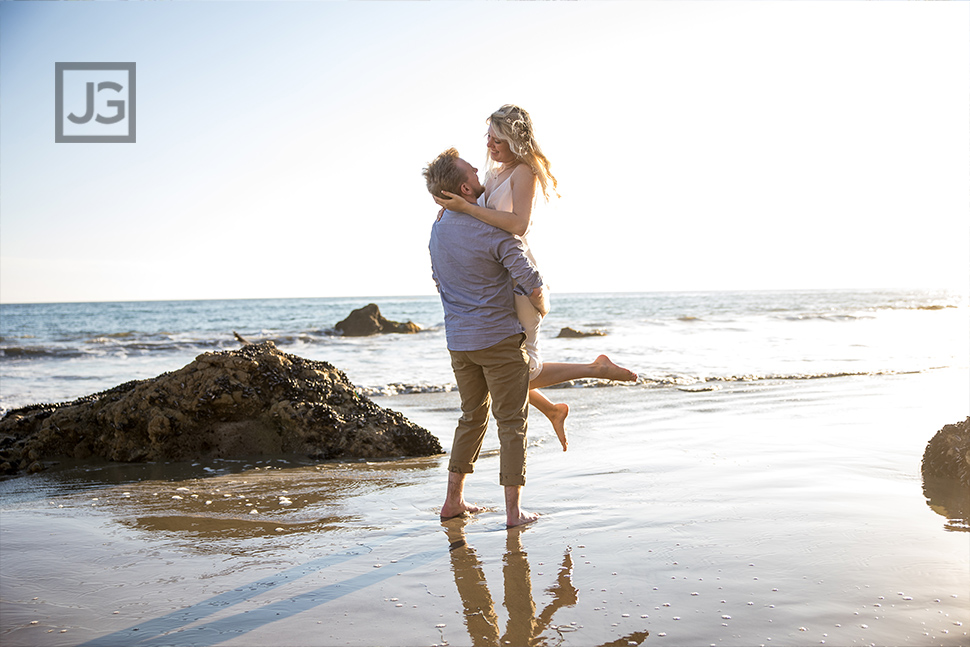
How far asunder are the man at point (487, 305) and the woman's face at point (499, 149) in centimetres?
14

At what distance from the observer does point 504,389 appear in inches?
134

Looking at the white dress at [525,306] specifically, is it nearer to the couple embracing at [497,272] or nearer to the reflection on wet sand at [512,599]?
the couple embracing at [497,272]

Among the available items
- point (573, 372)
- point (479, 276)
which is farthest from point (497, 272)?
point (573, 372)

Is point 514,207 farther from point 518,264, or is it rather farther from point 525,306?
point 525,306

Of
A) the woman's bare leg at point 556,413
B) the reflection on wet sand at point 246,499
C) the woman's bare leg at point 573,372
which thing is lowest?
the reflection on wet sand at point 246,499

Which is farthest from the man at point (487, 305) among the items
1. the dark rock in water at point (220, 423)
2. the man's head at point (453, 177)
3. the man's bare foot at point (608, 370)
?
the dark rock in water at point (220, 423)

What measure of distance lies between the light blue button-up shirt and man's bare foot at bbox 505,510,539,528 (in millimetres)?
818

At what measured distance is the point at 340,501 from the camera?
3795 millimetres

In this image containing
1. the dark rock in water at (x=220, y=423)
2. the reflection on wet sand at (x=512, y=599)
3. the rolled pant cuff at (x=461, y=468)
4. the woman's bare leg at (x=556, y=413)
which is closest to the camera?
the reflection on wet sand at (x=512, y=599)

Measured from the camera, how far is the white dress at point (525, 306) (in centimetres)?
334

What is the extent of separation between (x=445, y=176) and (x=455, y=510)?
1652 millimetres

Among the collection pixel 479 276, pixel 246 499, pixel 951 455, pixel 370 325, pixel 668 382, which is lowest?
pixel 246 499

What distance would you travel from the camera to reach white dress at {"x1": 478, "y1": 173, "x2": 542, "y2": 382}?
3344 mm

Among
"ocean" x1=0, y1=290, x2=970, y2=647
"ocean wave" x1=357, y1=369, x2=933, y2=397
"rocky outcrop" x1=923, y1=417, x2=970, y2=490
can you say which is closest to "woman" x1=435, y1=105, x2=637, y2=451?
"ocean" x1=0, y1=290, x2=970, y2=647
